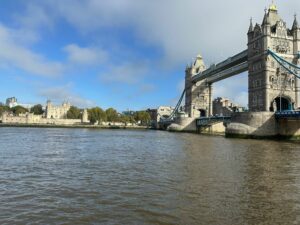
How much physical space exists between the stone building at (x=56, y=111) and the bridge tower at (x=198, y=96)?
73940 millimetres

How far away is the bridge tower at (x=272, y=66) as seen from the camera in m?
51.7

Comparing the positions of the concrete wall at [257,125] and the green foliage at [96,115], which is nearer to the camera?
the concrete wall at [257,125]

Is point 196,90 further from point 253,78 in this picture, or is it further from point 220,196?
point 220,196

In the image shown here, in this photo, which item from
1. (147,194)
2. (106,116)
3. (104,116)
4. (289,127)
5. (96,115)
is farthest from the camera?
(106,116)

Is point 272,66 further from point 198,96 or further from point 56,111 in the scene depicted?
point 56,111

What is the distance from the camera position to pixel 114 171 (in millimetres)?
14734

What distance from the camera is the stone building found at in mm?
151325

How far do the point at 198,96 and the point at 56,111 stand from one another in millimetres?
81219

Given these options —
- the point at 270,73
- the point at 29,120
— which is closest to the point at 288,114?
the point at 270,73

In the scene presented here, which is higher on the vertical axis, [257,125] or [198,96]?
[198,96]

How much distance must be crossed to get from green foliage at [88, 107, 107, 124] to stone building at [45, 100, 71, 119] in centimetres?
2867

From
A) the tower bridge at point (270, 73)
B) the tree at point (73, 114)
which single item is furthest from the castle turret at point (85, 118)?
the tower bridge at point (270, 73)

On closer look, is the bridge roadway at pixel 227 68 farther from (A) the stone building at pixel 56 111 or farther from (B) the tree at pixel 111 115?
(A) the stone building at pixel 56 111

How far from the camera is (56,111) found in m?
154
